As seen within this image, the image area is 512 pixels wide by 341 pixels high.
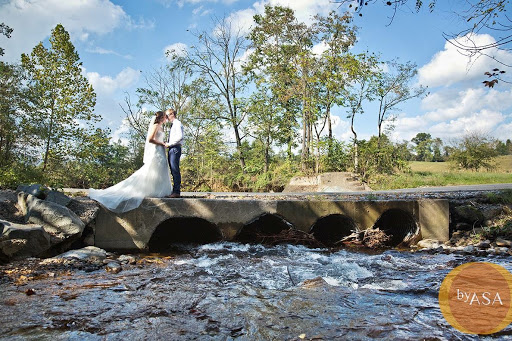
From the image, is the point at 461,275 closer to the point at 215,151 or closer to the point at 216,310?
the point at 216,310

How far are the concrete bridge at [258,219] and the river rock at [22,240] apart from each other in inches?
53.2

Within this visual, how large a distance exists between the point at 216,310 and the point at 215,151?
1937 cm

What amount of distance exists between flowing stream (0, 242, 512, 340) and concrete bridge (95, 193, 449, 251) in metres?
1.25

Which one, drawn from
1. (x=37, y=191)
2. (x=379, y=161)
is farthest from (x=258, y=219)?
(x=379, y=161)

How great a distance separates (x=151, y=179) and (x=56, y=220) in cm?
224

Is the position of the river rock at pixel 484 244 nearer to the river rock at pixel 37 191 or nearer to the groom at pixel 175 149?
the groom at pixel 175 149

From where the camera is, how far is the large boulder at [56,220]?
6.60 metres

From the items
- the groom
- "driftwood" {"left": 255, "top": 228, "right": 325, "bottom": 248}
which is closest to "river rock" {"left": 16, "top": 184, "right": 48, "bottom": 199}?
the groom

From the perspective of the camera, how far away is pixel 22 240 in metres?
5.98

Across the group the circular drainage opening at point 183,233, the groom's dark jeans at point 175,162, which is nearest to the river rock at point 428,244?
the circular drainage opening at point 183,233

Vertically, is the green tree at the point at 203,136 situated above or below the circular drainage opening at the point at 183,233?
above

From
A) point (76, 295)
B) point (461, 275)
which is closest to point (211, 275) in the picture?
point (76, 295)

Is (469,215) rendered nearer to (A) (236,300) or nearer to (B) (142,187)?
(A) (236,300)

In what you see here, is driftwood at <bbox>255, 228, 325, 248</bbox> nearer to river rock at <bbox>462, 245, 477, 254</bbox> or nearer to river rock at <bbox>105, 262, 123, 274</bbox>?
river rock at <bbox>462, 245, 477, 254</bbox>
